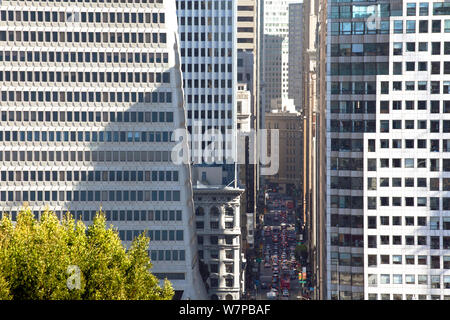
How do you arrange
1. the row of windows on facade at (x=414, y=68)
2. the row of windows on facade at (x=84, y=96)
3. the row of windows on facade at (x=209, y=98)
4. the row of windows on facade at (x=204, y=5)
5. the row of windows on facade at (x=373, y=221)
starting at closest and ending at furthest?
the row of windows on facade at (x=414, y=68) → the row of windows on facade at (x=373, y=221) → the row of windows on facade at (x=84, y=96) → the row of windows on facade at (x=204, y=5) → the row of windows on facade at (x=209, y=98)

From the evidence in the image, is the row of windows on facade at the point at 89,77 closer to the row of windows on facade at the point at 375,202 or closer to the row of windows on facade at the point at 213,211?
the row of windows on facade at the point at 375,202

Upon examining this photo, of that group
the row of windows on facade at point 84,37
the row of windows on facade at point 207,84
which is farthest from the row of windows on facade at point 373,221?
the row of windows on facade at point 207,84

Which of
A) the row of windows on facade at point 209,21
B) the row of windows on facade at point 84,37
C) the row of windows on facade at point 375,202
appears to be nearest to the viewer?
the row of windows on facade at point 375,202

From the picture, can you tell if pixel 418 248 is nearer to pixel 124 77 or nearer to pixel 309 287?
pixel 124 77

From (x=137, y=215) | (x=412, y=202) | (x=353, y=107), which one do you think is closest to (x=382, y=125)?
(x=353, y=107)

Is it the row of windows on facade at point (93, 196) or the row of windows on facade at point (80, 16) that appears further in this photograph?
the row of windows on facade at point (93, 196)

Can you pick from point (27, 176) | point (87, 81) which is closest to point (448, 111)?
point (87, 81)

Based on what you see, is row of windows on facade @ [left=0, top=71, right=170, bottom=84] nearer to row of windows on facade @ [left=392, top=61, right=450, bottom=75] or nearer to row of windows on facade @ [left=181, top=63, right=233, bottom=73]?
row of windows on facade @ [left=392, top=61, right=450, bottom=75]
